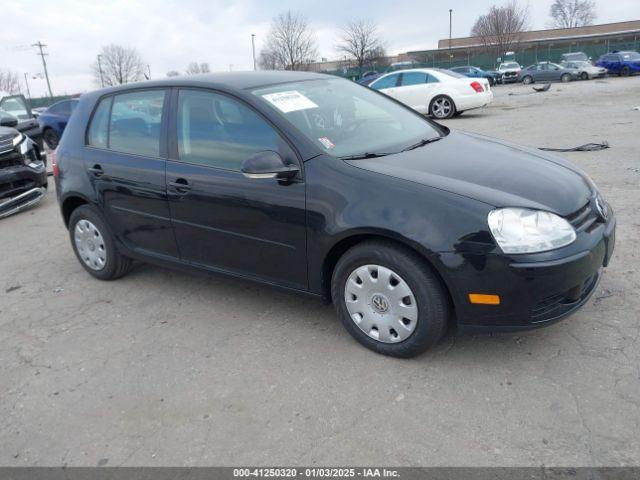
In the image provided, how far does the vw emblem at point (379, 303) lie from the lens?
3025 millimetres

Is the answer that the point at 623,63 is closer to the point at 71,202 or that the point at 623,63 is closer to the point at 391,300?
the point at 71,202

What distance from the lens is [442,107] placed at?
597 inches

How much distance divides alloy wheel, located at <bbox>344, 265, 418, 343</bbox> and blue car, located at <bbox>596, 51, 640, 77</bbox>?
1384 inches

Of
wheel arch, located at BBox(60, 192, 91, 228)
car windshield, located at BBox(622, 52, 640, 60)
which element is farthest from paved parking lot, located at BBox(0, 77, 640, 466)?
car windshield, located at BBox(622, 52, 640, 60)

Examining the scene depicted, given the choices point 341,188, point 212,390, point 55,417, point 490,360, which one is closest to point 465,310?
point 490,360

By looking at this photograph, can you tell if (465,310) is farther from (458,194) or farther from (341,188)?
(341,188)

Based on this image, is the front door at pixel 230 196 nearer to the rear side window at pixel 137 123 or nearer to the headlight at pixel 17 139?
the rear side window at pixel 137 123

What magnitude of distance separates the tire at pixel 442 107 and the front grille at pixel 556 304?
12.9 m

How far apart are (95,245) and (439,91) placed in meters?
12.3

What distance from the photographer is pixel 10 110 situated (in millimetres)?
→ 12312

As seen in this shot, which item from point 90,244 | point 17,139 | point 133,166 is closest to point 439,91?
point 17,139

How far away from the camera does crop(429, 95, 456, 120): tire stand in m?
15.0

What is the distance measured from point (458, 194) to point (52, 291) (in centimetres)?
358

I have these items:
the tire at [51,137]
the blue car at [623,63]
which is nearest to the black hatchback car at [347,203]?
the tire at [51,137]
